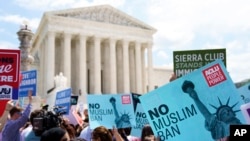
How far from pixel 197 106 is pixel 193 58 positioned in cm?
407

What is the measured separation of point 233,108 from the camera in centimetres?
377

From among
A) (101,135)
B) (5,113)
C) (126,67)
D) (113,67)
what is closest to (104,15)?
(113,67)

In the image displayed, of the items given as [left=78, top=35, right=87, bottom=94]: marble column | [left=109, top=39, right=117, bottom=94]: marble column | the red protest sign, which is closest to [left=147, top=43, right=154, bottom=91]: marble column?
[left=109, top=39, right=117, bottom=94]: marble column

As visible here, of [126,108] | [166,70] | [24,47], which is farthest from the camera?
[166,70]

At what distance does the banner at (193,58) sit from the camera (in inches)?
305

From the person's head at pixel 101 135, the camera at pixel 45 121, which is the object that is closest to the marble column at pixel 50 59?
the camera at pixel 45 121

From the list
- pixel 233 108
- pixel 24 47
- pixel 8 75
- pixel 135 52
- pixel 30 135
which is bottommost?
pixel 30 135

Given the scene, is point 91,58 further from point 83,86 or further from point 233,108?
point 233,108

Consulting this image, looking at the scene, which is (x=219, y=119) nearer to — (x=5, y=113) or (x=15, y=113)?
(x=15, y=113)

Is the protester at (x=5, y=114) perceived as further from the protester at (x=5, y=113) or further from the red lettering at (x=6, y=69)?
the red lettering at (x=6, y=69)

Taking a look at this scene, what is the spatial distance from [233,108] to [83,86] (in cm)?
4626

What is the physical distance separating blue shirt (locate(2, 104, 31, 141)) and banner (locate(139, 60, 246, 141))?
1.72 metres

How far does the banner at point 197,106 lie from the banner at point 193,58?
12.4 feet

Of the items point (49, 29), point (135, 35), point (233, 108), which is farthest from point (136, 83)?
point (233, 108)
